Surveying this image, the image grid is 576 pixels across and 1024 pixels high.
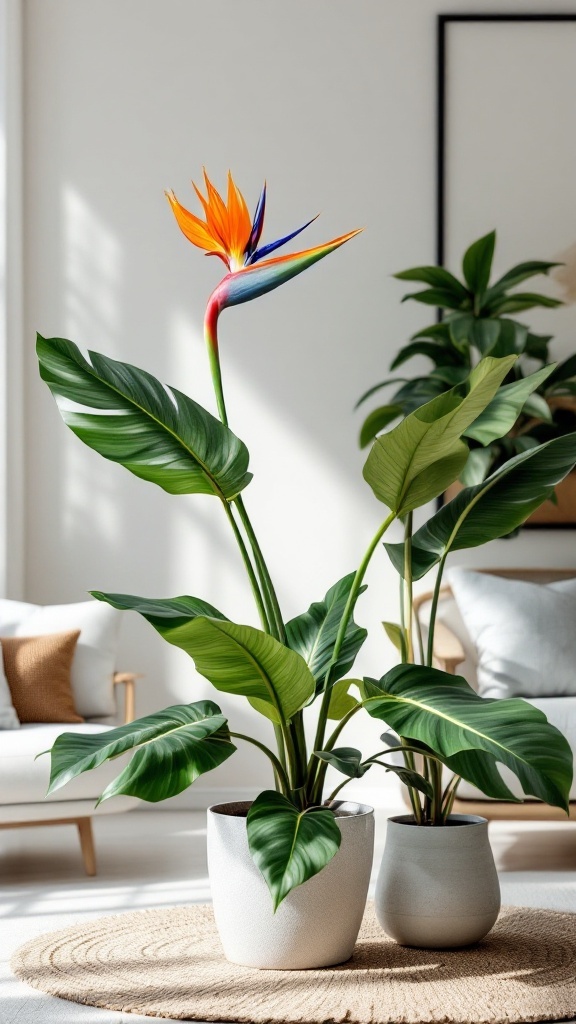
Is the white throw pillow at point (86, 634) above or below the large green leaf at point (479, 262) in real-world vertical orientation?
below

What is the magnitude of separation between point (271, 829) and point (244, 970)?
1.19 feet

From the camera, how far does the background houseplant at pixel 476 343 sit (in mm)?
3627

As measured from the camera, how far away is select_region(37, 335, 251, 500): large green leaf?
78.2 inches

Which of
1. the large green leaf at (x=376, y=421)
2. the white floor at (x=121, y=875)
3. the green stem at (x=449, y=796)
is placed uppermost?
the large green leaf at (x=376, y=421)

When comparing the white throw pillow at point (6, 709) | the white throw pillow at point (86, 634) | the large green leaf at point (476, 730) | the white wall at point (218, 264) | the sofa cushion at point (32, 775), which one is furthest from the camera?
the white wall at point (218, 264)

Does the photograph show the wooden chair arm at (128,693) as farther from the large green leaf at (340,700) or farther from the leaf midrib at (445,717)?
the leaf midrib at (445,717)

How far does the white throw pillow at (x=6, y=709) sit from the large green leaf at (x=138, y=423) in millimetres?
1468

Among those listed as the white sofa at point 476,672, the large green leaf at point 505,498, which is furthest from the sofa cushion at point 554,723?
the large green leaf at point 505,498

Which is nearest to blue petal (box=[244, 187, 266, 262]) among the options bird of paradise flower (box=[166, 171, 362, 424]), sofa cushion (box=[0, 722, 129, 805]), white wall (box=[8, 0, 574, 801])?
bird of paradise flower (box=[166, 171, 362, 424])

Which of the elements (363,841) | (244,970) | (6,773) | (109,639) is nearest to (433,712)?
(363,841)

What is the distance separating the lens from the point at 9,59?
409cm

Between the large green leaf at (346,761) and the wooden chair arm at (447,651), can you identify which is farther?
the wooden chair arm at (447,651)

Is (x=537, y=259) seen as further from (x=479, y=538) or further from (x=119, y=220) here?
(x=479, y=538)

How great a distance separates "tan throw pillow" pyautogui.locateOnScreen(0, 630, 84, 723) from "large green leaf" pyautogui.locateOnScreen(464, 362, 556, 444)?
69.9 inches
